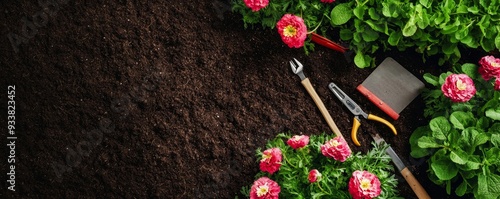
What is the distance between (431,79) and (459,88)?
172 millimetres

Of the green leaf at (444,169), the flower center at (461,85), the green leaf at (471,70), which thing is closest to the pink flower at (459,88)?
the flower center at (461,85)

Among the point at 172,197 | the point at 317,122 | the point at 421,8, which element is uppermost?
the point at 421,8

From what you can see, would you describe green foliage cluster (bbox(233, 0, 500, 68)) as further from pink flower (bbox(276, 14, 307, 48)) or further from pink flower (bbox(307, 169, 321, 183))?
pink flower (bbox(307, 169, 321, 183))

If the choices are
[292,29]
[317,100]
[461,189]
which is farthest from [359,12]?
[461,189]

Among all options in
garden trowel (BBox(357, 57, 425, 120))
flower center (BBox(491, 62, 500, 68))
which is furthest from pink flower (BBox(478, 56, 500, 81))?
garden trowel (BBox(357, 57, 425, 120))

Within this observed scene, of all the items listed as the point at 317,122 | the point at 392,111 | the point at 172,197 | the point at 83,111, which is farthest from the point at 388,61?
the point at 83,111

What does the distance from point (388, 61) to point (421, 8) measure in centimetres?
26

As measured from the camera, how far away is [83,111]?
2141 mm

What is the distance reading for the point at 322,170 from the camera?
6.57ft

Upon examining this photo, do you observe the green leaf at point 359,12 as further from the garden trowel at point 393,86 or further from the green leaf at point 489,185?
the green leaf at point 489,185

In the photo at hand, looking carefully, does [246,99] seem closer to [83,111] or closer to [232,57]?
[232,57]

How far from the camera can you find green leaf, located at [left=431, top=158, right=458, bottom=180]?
1.95m

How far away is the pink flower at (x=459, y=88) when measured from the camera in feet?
6.31

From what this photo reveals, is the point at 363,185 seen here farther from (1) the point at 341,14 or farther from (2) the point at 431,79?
(1) the point at 341,14
